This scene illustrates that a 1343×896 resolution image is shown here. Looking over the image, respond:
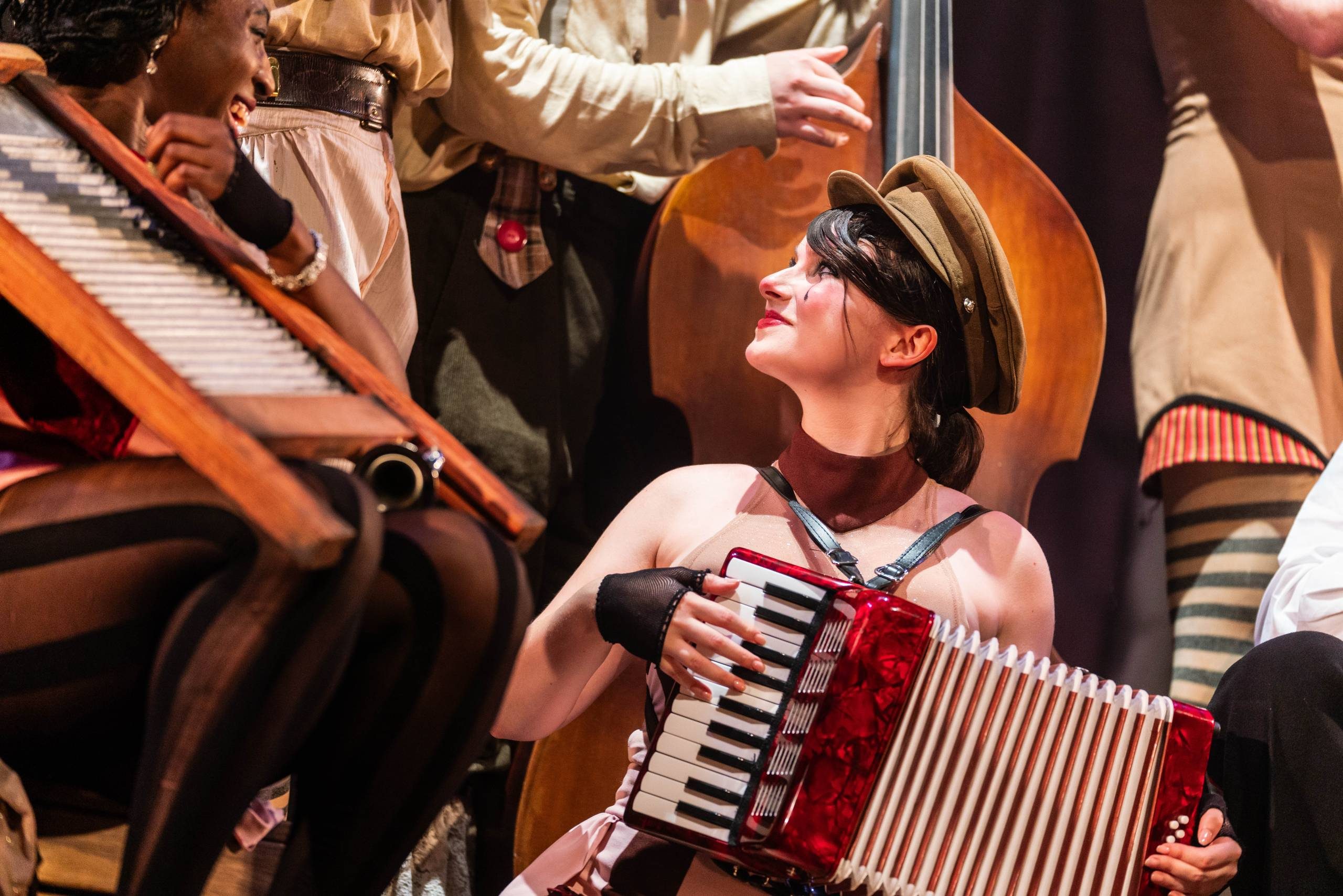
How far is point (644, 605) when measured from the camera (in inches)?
64.6

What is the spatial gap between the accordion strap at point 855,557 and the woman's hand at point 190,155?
943 mm

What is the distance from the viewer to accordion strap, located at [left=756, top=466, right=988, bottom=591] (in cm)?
181

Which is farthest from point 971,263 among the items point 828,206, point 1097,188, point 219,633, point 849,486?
point 1097,188

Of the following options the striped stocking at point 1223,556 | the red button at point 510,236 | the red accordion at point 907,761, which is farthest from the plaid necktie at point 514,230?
the striped stocking at point 1223,556

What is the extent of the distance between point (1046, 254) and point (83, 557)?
2.11m

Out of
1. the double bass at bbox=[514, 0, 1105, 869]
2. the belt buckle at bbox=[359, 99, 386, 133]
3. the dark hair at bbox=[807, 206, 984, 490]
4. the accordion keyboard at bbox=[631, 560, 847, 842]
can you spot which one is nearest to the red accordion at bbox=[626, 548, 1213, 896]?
the accordion keyboard at bbox=[631, 560, 847, 842]

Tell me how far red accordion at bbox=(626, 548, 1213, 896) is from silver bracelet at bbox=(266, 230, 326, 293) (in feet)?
2.02

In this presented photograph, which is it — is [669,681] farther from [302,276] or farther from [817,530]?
[302,276]

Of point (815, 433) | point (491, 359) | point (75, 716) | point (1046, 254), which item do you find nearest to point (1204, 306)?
point (1046, 254)

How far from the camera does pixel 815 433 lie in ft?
6.57

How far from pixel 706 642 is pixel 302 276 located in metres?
0.64

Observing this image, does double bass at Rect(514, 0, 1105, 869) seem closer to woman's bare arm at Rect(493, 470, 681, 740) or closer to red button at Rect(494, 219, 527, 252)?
red button at Rect(494, 219, 527, 252)

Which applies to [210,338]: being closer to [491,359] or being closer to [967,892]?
[967,892]

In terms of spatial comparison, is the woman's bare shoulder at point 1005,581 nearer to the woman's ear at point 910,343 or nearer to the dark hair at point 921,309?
the dark hair at point 921,309
